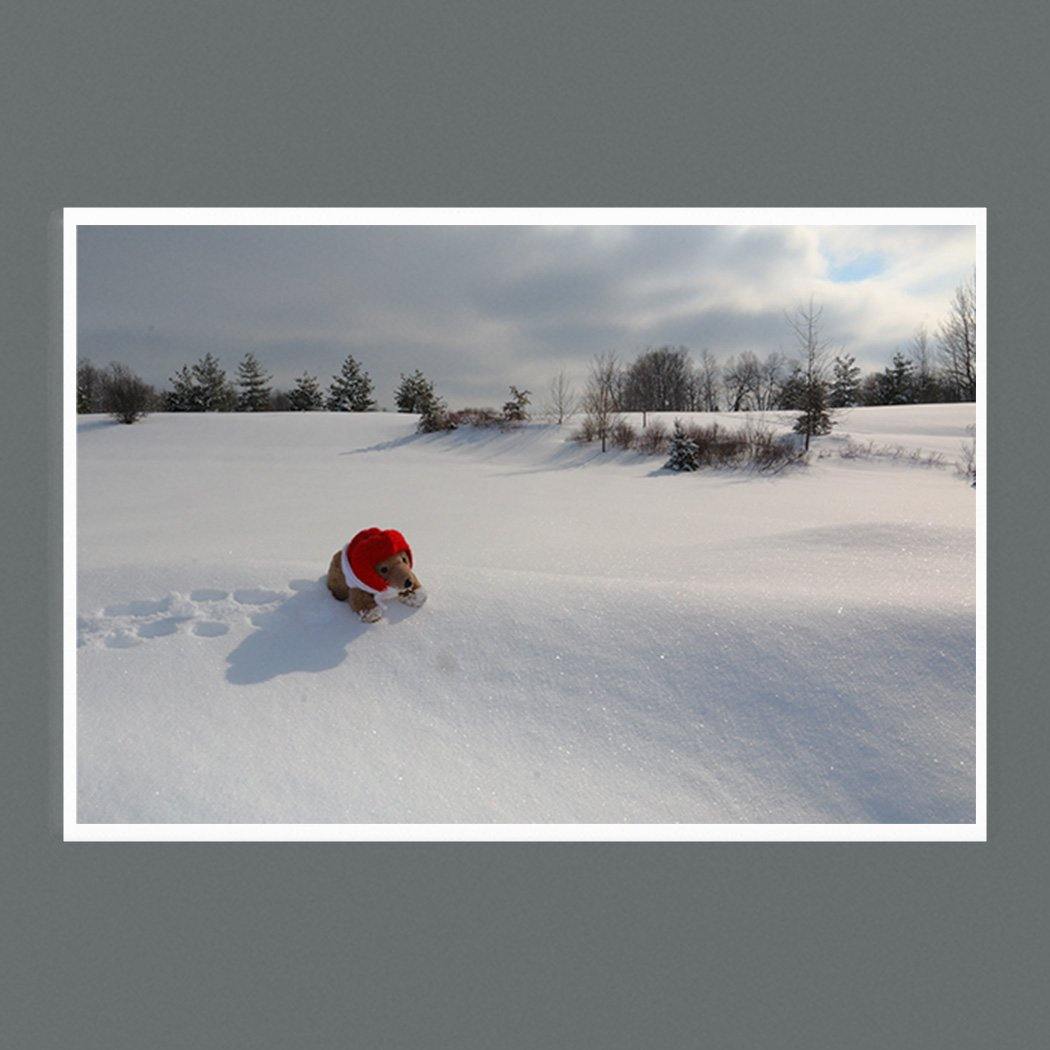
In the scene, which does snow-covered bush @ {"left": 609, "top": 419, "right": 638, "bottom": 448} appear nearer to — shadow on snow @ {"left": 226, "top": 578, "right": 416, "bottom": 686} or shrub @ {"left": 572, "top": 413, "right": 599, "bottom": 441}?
shrub @ {"left": 572, "top": 413, "right": 599, "bottom": 441}

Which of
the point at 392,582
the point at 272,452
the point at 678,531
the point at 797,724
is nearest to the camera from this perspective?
the point at 797,724

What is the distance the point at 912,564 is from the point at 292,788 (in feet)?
10.5

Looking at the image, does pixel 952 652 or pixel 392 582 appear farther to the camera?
pixel 392 582

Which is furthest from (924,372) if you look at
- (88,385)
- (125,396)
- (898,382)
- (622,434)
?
(125,396)

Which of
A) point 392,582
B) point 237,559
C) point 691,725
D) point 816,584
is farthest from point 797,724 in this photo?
point 237,559

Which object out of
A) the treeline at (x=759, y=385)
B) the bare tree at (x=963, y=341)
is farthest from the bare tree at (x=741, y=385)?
the bare tree at (x=963, y=341)

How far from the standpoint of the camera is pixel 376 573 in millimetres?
2510

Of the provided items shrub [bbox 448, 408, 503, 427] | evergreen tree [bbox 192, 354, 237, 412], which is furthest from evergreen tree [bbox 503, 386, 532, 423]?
evergreen tree [bbox 192, 354, 237, 412]

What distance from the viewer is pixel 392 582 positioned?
249 centimetres

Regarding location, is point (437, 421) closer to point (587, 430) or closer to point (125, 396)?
point (587, 430)

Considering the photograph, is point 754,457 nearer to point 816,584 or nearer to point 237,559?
point 816,584

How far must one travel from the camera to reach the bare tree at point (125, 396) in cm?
884

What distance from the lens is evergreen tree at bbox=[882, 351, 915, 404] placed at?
6148 millimetres

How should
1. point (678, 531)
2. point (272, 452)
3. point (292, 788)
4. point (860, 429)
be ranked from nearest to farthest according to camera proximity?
point (292, 788), point (678, 531), point (860, 429), point (272, 452)
